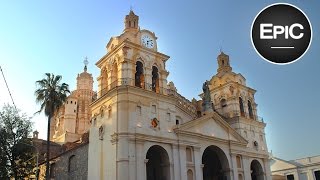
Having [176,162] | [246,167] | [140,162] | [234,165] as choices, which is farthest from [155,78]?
[246,167]

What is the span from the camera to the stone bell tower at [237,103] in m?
41.2

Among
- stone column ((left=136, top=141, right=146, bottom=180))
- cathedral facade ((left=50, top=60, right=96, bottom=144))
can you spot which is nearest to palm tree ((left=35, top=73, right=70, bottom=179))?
stone column ((left=136, top=141, right=146, bottom=180))

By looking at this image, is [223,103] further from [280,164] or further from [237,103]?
[280,164]

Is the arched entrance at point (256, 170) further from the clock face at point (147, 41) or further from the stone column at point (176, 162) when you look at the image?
the clock face at point (147, 41)

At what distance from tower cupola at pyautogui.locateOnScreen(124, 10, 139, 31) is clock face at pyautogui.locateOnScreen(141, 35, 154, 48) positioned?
140cm

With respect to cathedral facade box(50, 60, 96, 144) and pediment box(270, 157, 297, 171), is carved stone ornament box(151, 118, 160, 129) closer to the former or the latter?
cathedral facade box(50, 60, 96, 144)

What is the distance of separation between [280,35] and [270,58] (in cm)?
98

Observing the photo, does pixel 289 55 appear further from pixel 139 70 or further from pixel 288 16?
pixel 139 70

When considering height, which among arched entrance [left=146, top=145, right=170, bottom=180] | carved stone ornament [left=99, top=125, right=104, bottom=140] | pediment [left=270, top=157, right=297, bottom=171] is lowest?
arched entrance [left=146, top=145, right=170, bottom=180]

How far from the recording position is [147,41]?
108 feet

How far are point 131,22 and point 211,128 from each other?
1353 cm

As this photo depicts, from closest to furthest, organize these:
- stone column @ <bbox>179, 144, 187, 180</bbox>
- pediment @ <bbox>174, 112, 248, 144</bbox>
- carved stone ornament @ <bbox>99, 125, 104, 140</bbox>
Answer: carved stone ornament @ <bbox>99, 125, 104, 140</bbox> < stone column @ <bbox>179, 144, 187, 180</bbox> < pediment @ <bbox>174, 112, 248, 144</bbox>

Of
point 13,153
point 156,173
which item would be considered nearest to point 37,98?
point 13,153

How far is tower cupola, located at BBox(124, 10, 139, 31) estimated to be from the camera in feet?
109
